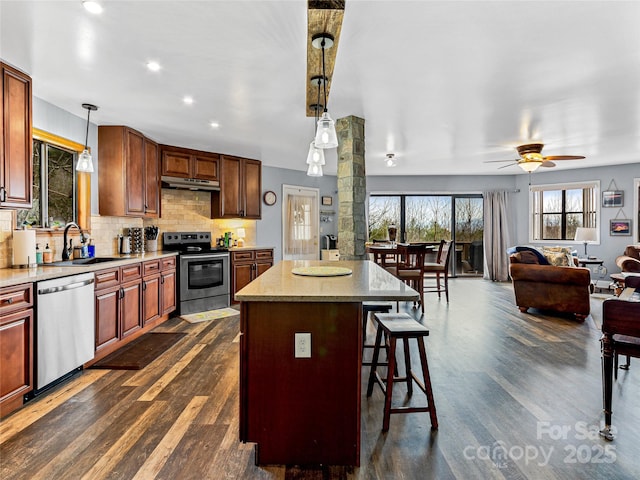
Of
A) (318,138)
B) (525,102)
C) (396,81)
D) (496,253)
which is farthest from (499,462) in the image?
(496,253)

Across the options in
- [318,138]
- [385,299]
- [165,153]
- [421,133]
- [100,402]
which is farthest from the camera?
[165,153]

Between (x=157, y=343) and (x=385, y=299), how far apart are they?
300 cm

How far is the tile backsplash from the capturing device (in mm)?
2953

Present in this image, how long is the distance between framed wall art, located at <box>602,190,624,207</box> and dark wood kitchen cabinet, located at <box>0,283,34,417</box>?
29.0 feet

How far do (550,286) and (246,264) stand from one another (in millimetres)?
4210

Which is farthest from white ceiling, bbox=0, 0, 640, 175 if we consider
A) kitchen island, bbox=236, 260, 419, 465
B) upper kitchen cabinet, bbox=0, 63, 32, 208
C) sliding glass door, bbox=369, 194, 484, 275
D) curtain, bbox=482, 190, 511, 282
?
sliding glass door, bbox=369, 194, 484, 275

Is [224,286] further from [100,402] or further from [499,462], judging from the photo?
[499,462]

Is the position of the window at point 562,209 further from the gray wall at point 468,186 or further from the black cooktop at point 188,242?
the black cooktop at point 188,242

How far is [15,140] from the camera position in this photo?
2.67 meters

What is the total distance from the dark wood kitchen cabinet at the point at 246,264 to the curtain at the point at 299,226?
3.94ft

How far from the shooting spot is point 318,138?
7.04 feet

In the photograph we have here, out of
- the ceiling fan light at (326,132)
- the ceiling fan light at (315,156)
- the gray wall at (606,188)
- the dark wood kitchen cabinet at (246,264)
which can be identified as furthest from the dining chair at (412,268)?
the gray wall at (606,188)

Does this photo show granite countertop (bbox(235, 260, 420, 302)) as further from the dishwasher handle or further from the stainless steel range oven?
the stainless steel range oven

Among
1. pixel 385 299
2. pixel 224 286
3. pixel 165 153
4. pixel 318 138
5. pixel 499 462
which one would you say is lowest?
pixel 499 462
